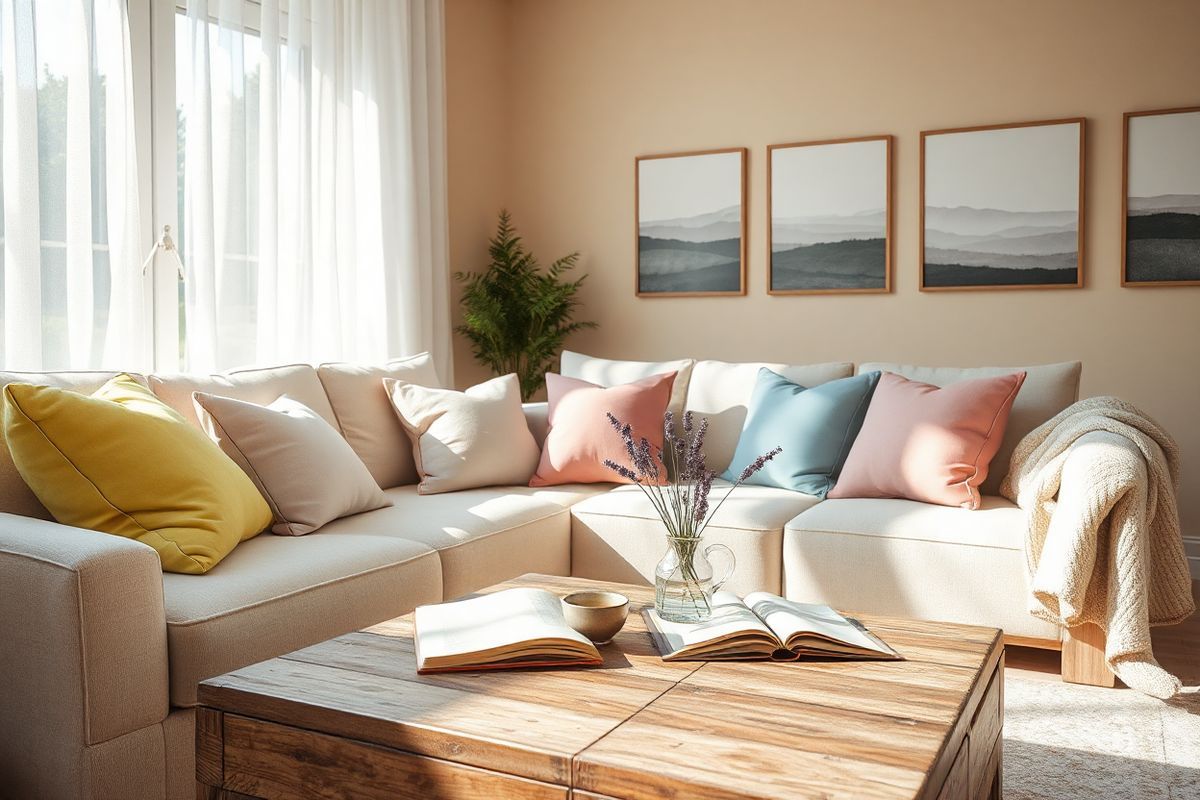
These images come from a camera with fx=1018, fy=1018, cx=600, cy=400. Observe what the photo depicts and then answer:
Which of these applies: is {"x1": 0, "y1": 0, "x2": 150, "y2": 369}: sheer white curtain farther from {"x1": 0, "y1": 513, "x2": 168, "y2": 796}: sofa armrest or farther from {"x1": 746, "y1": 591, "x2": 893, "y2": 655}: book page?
{"x1": 746, "y1": 591, "x2": 893, "y2": 655}: book page

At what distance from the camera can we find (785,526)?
3.13 m

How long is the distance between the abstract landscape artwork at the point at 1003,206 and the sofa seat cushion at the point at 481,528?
7.00 feet

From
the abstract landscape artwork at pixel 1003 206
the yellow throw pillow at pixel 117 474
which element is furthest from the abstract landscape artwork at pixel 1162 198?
the yellow throw pillow at pixel 117 474

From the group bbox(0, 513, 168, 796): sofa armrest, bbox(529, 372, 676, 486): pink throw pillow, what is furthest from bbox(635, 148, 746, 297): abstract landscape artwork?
bbox(0, 513, 168, 796): sofa armrest

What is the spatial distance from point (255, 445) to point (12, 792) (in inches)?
40.7

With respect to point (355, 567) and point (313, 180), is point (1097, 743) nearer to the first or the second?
point (355, 567)

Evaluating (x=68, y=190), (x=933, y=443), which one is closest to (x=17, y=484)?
(x=68, y=190)

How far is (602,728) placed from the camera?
4.60 feet

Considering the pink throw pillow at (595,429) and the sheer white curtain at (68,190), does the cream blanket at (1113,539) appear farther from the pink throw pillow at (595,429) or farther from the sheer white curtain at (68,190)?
the sheer white curtain at (68,190)

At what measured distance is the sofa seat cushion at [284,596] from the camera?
6.61 ft

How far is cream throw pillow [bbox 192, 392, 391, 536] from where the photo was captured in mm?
2750

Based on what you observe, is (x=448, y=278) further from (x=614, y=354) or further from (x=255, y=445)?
(x=255, y=445)

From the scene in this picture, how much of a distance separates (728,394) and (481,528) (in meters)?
1.27

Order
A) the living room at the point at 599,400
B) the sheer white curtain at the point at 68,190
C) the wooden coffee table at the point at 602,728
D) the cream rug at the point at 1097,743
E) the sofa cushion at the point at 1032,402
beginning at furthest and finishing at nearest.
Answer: the sofa cushion at the point at 1032,402
the sheer white curtain at the point at 68,190
the cream rug at the point at 1097,743
the living room at the point at 599,400
the wooden coffee table at the point at 602,728
